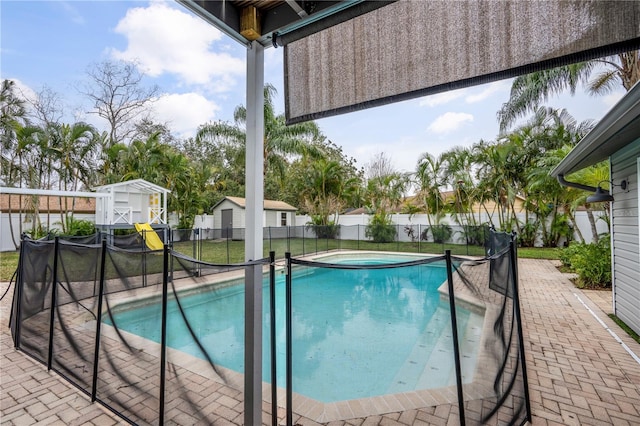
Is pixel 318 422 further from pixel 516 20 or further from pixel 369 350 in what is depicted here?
pixel 516 20

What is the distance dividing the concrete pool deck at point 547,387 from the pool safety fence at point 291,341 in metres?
0.09

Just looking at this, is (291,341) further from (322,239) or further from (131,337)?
(322,239)

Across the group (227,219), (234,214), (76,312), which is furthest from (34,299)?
(227,219)

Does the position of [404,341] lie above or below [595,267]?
above

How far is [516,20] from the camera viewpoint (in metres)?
1.45

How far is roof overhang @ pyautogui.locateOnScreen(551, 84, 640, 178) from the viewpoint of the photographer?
95.0 inches

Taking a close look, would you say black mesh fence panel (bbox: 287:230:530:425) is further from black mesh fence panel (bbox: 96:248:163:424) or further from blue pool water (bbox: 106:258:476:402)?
black mesh fence panel (bbox: 96:248:163:424)

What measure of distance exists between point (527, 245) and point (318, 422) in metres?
14.2

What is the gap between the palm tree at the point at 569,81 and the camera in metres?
9.49

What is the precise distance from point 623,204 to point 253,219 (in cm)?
500

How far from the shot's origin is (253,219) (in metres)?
1.99

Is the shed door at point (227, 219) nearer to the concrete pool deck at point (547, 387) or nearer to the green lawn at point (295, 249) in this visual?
the green lawn at point (295, 249)

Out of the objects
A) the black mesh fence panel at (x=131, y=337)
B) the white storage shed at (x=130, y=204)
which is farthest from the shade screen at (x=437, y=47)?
the white storage shed at (x=130, y=204)

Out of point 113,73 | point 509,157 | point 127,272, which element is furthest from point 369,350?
point 113,73
